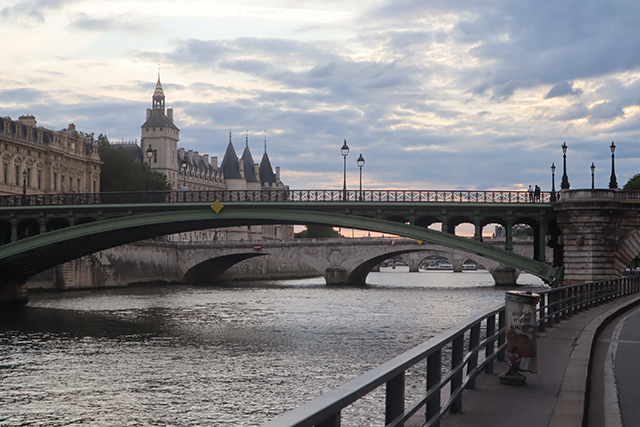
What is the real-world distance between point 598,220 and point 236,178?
12091cm

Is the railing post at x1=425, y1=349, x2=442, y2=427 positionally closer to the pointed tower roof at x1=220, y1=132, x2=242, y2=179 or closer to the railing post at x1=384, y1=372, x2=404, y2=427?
the railing post at x1=384, y1=372, x2=404, y2=427

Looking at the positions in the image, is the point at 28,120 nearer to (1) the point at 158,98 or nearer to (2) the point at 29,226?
(2) the point at 29,226

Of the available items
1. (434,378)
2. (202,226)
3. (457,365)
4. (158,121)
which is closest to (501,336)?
(457,365)

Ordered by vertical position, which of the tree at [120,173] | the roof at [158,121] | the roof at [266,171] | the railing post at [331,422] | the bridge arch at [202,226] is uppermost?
the roof at [158,121]

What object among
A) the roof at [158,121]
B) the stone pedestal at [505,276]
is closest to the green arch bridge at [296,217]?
the stone pedestal at [505,276]

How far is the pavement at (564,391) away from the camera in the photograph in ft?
24.1

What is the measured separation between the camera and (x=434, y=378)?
617cm

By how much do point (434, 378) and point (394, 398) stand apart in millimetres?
1514

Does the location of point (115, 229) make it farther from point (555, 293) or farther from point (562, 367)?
point (562, 367)

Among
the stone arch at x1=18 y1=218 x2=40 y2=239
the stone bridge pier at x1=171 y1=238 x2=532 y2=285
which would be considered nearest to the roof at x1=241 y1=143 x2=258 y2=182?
the stone bridge pier at x1=171 y1=238 x2=532 y2=285

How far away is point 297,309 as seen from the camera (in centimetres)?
4088

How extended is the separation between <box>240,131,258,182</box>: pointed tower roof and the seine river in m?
111

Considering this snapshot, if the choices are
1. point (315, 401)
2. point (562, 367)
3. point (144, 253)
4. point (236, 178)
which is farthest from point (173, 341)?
point (236, 178)

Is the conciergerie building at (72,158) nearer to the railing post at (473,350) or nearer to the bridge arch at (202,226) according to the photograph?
the bridge arch at (202,226)
